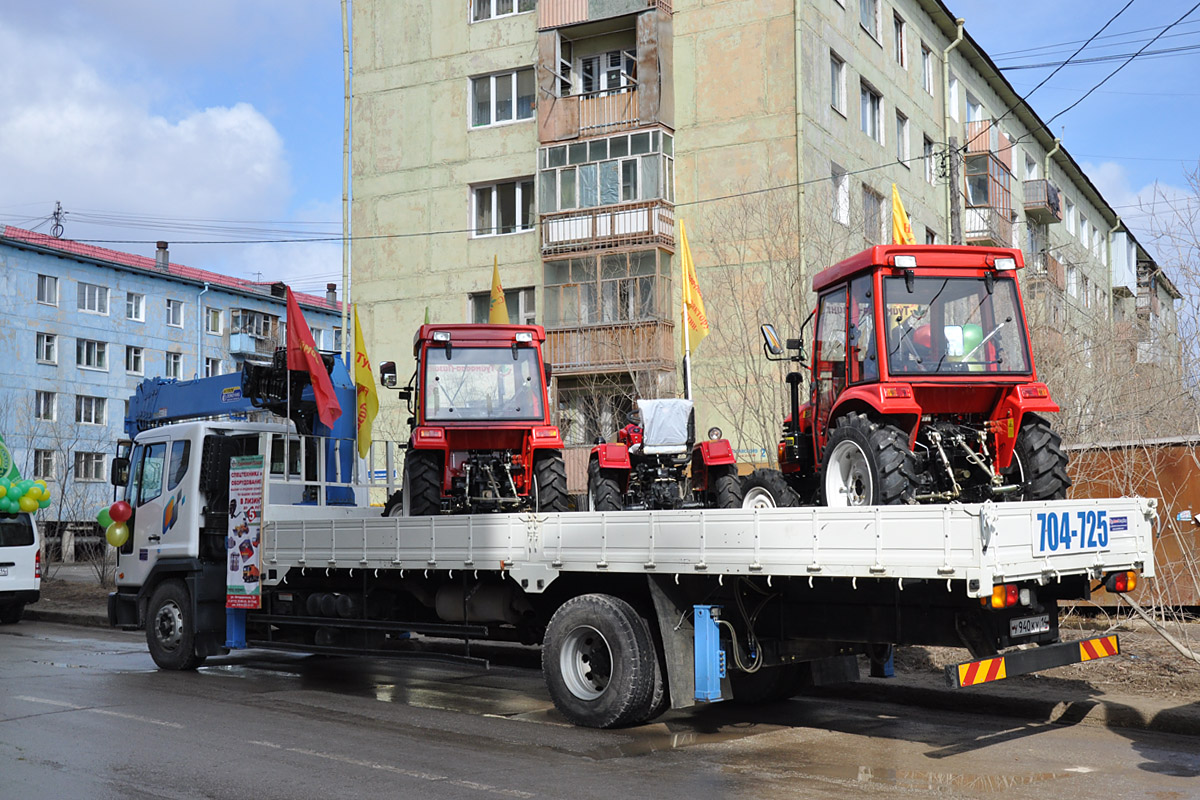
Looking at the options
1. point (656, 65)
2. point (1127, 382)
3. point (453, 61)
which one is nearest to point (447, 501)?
point (1127, 382)

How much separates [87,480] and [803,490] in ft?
139

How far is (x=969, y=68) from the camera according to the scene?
114 ft

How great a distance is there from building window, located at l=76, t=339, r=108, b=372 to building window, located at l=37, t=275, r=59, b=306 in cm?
197

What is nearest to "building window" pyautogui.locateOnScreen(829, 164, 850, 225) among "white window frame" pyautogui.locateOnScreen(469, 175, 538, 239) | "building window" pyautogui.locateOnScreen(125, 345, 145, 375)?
"white window frame" pyautogui.locateOnScreen(469, 175, 538, 239)

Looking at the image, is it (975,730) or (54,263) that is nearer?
(975,730)

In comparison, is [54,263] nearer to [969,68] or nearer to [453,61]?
[453,61]

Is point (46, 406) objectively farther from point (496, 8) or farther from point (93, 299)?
point (496, 8)

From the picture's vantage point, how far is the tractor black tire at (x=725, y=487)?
12.3 meters

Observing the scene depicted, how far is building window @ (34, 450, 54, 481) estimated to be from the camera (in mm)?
44969

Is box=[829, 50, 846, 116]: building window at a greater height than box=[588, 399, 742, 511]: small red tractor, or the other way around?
box=[829, 50, 846, 116]: building window

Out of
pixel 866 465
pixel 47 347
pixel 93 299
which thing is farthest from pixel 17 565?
pixel 93 299

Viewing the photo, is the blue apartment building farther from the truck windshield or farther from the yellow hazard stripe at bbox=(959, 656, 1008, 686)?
the yellow hazard stripe at bbox=(959, 656, 1008, 686)

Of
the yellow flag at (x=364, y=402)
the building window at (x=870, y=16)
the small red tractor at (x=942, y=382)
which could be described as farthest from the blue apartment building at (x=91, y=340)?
the small red tractor at (x=942, y=382)

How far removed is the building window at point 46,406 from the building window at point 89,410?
3.54 feet
